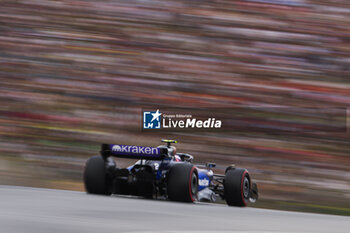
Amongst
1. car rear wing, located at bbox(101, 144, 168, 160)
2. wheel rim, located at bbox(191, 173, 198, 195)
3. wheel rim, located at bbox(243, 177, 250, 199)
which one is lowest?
wheel rim, located at bbox(243, 177, 250, 199)

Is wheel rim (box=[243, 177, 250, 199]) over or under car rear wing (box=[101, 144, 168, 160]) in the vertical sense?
under

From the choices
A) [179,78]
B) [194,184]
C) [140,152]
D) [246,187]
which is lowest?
[246,187]

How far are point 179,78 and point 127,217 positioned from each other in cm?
978

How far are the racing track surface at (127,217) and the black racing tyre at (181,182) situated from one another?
0.16 metres

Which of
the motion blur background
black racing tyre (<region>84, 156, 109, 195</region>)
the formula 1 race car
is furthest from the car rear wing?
the motion blur background

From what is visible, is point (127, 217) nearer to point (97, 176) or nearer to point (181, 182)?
point (181, 182)

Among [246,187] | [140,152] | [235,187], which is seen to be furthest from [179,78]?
[140,152]

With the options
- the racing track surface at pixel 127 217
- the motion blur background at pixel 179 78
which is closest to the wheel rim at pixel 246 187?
the racing track surface at pixel 127 217

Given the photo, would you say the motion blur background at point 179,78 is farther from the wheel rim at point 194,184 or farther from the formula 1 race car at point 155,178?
the wheel rim at point 194,184

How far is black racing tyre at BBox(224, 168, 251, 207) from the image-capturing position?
798 centimetres

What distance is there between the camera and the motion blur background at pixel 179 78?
13.2m

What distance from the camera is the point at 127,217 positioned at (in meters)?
5.80

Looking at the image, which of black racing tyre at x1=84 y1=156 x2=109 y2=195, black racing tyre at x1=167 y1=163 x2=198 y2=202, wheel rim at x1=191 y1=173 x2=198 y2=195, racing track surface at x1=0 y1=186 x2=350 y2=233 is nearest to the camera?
racing track surface at x1=0 y1=186 x2=350 y2=233

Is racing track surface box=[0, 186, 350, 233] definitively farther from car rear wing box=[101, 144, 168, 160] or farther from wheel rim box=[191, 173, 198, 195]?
car rear wing box=[101, 144, 168, 160]
